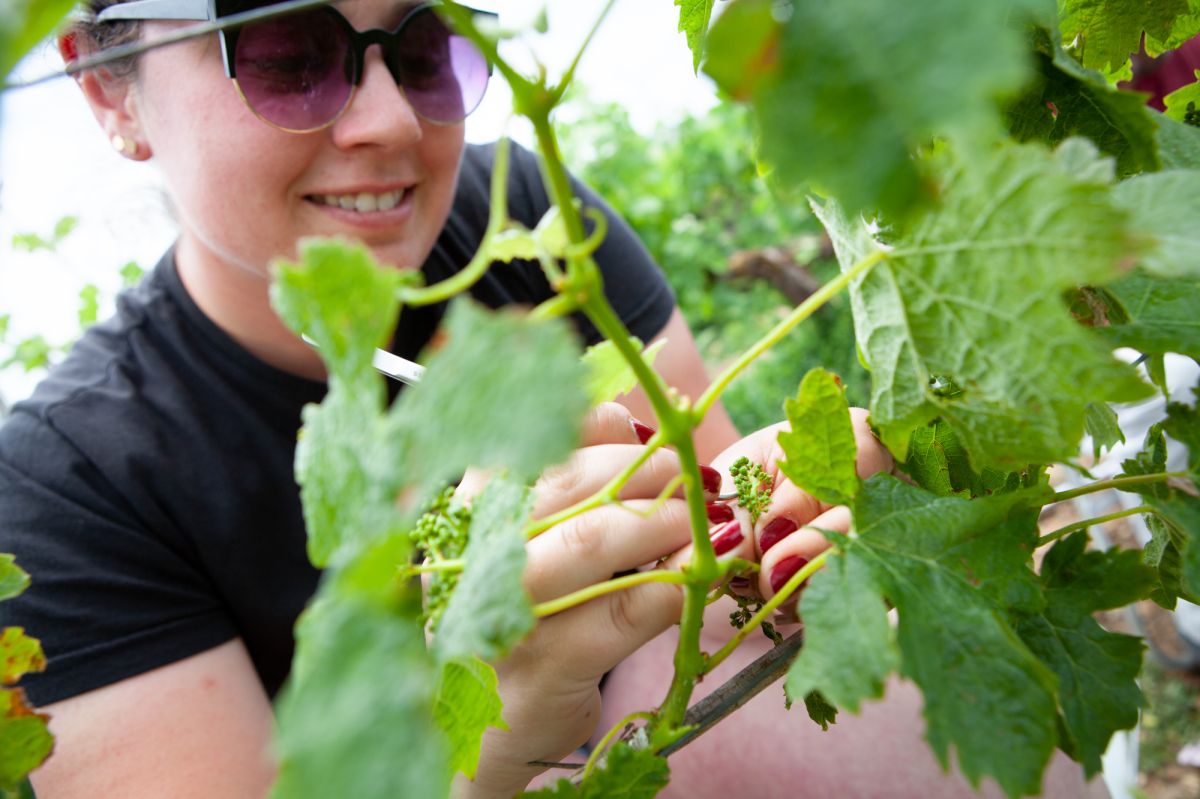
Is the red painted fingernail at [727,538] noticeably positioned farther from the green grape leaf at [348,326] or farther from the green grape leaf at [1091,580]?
the green grape leaf at [348,326]

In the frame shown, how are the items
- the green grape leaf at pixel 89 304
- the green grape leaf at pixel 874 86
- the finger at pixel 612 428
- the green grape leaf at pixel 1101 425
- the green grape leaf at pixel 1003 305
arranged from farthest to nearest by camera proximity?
the green grape leaf at pixel 89 304, the finger at pixel 612 428, the green grape leaf at pixel 1101 425, the green grape leaf at pixel 1003 305, the green grape leaf at pixel 874 86

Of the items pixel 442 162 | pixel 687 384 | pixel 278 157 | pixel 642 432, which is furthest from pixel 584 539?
pixel 687 384

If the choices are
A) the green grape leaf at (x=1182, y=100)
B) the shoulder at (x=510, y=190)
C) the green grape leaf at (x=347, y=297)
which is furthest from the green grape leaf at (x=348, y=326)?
the shoulder at (x=510, y=190)

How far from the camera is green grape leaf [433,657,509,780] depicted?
1.63 ft

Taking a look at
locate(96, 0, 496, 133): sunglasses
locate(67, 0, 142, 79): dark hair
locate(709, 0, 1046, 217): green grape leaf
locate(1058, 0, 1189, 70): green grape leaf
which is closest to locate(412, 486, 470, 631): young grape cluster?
locate(709, 0, 1046, 217): green grape leaf

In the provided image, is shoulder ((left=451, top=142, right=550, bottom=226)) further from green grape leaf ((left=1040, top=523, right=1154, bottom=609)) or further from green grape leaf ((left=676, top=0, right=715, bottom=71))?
green grape leaf ((left=1040, top=523, right=1154, bottom=609))

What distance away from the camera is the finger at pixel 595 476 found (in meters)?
0.64

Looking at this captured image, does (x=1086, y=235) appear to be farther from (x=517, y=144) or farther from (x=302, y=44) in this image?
(x=517, y=144)

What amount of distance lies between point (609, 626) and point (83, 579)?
898 millimetres

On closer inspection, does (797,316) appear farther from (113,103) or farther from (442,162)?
(113,103)

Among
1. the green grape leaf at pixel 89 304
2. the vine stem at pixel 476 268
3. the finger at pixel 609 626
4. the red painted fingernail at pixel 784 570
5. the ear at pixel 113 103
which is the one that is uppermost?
the ear at pixel 113 103

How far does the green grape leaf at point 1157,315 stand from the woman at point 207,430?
0.37 metres

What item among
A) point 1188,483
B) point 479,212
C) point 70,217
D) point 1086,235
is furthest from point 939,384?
point 70,217

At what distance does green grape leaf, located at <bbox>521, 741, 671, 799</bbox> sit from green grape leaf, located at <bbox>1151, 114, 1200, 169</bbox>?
0.40 meters
